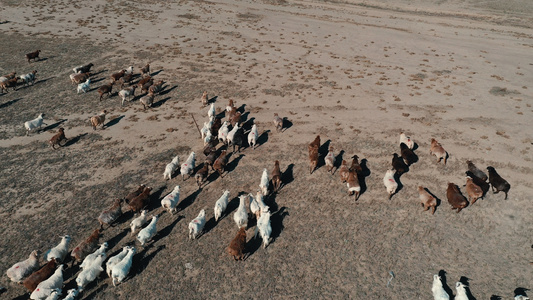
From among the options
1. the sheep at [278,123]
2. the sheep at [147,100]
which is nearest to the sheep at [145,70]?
the sheep at [147,100]

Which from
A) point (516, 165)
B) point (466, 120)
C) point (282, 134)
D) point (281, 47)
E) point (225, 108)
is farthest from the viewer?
point (281, 47)

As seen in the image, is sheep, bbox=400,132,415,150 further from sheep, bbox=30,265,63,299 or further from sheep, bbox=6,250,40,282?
sheep, bbox=6,250,40,282

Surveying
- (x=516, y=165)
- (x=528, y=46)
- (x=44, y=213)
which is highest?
(x=528, y=46)

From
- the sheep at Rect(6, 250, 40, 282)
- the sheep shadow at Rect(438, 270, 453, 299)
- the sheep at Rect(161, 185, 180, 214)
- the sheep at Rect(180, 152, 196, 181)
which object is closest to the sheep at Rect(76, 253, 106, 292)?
the sheep at Rect(6, 250, 40, 282)

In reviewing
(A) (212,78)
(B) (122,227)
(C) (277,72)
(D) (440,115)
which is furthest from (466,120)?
(B) (122,227)

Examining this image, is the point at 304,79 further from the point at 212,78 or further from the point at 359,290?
the point at 359,290

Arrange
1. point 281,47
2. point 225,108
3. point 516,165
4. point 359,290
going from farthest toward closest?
A: point 281,47, point 225,108, point 516,165, point 359,290

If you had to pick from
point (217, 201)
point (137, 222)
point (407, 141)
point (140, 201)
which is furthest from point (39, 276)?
point (407, 141)
